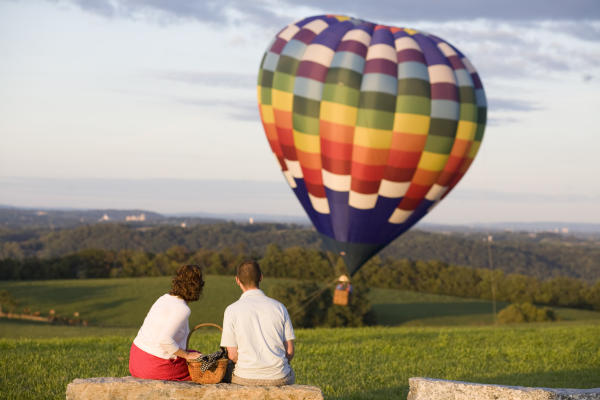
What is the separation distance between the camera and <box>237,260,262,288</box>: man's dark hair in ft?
18.0

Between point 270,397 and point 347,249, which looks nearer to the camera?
point 270,397

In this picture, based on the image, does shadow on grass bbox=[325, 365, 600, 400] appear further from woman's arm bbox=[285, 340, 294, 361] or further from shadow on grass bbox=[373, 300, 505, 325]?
shadow on grass bbox=[373, 300, 505, 325]

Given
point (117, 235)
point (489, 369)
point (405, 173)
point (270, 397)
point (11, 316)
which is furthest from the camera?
point (117, 235)

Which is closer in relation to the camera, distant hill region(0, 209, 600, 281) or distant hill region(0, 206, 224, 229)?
distant hill region(0, 209, 600, 281)

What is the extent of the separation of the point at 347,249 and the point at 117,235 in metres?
94.2

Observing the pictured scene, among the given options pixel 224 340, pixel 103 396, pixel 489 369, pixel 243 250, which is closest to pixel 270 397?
pixel 224 340

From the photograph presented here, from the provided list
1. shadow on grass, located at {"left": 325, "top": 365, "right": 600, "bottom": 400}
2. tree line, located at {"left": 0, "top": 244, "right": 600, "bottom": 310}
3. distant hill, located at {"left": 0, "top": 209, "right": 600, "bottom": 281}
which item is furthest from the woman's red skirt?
distant hill, located at {"left": 0, "top": 209, "right": 600, "bottom": 281}

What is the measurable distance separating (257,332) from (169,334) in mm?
771

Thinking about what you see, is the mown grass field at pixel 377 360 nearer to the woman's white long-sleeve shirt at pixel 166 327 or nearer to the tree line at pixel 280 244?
the woman's white long-sleeve shirt at pixel 166 327

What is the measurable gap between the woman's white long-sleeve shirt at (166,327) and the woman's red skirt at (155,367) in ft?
0.18

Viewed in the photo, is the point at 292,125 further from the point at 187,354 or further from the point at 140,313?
the point at 140,313

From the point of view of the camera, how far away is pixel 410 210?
16.6 meters

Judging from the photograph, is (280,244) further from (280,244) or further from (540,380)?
(540,380)

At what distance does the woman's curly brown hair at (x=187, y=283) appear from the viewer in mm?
5527
